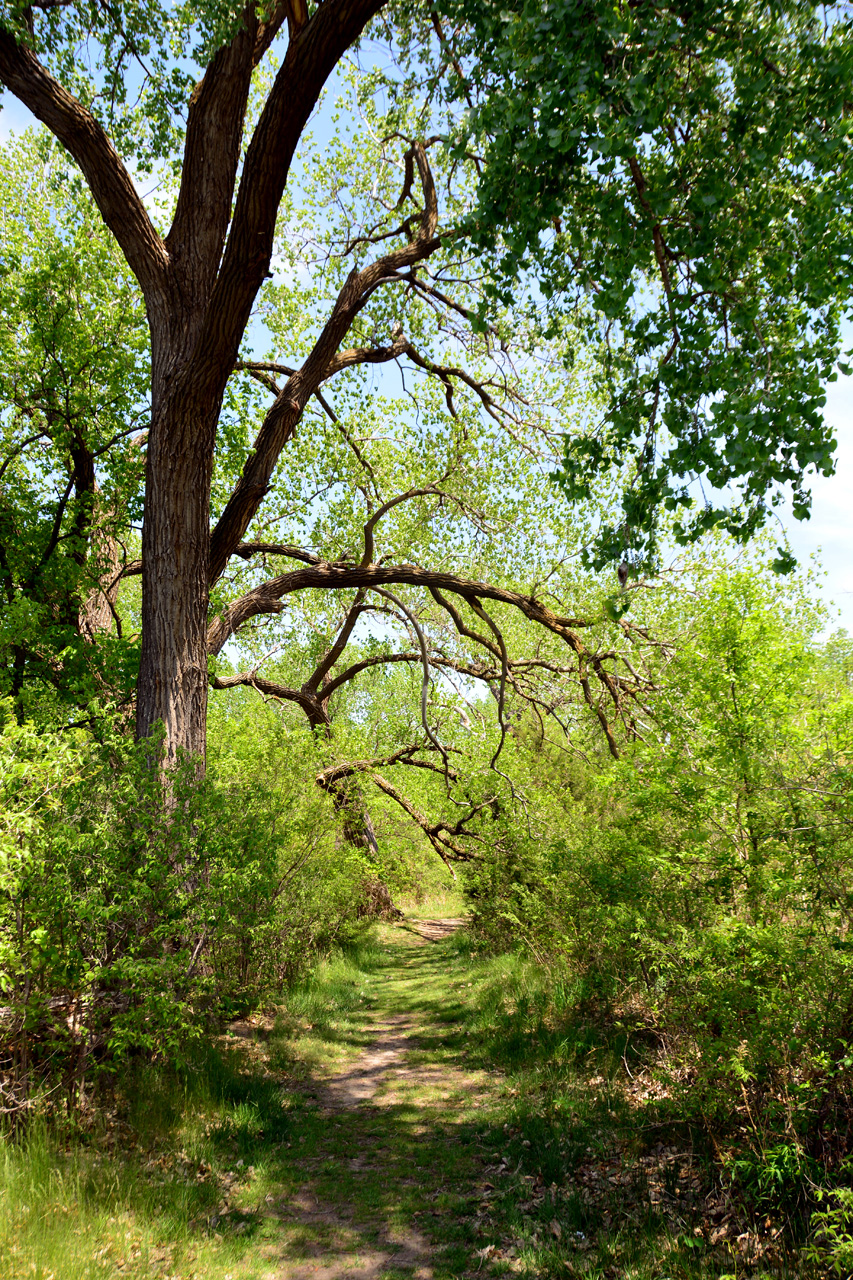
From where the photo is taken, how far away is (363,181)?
10781mm

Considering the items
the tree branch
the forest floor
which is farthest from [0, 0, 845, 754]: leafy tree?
the forest floor

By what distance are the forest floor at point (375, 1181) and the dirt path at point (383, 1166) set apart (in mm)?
18

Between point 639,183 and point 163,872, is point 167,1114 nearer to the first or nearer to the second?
point 163,872

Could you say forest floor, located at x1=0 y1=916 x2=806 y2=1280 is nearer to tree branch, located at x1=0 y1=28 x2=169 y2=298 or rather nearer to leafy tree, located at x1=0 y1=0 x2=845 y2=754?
leafy tree, located at x1=0 y1=0 x2=845 y2=754

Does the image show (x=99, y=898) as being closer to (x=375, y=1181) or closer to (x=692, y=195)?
(x=375, y=1181)

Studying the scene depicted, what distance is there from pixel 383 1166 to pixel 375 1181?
0.91ft

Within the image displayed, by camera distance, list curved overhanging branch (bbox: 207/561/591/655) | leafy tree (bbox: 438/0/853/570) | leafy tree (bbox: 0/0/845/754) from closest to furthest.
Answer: leafy tree (bbox: 438/0/853/570) < leafy tree (bbox: 0/0/845/754) < curved overhanging branch (bbox: 207/561/591/655)

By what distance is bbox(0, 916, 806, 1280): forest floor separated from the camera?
374cm

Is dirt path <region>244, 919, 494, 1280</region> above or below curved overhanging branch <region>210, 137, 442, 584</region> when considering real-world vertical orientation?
below

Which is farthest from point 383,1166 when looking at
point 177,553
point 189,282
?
point 189,282

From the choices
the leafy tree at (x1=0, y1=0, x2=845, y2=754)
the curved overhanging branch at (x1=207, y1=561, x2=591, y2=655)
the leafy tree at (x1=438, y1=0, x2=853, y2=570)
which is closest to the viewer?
the leafy tree at (x1=438, y1=0, x2=853, y2=570)

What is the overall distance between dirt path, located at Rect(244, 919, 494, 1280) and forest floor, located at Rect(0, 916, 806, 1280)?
2cm

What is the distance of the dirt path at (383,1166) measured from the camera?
426 cm

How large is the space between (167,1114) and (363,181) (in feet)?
38.7
